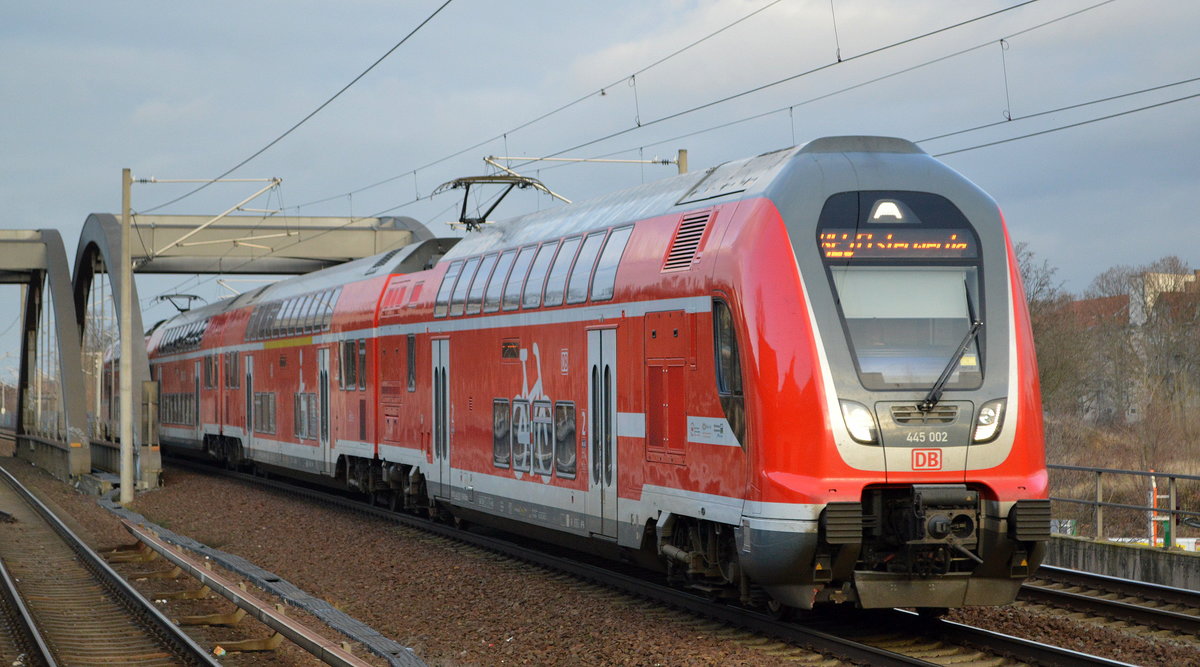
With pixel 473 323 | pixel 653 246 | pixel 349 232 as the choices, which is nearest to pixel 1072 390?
pixel 349 232

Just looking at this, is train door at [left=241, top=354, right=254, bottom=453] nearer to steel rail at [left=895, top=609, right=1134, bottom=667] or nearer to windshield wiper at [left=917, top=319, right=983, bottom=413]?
steel rail at [left=895, top=609, right=1134, bottom=667]

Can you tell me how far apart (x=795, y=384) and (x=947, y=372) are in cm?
118

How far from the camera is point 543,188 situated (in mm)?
25297

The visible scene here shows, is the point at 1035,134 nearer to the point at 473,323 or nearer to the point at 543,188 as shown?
the point at 473,323

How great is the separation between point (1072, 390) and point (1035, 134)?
33.3 metres

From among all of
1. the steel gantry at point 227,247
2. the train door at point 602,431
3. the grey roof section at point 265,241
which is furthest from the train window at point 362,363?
the grey roof section at point 265,241

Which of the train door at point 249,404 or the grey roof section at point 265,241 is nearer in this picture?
the train door at point 249,404

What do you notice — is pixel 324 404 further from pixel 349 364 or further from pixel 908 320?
pixel 908 320

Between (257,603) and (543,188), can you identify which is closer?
(257,603)

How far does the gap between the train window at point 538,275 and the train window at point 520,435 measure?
1.18 m

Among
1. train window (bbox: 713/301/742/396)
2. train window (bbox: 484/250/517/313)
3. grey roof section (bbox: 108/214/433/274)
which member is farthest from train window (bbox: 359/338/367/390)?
grey roof section (bbox: 108/214/433/274)

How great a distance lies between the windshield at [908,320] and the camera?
9.98m

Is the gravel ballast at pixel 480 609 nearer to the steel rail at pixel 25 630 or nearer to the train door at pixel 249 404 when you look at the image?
the steel rail at pixel 25 630

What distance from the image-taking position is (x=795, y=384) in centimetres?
985
